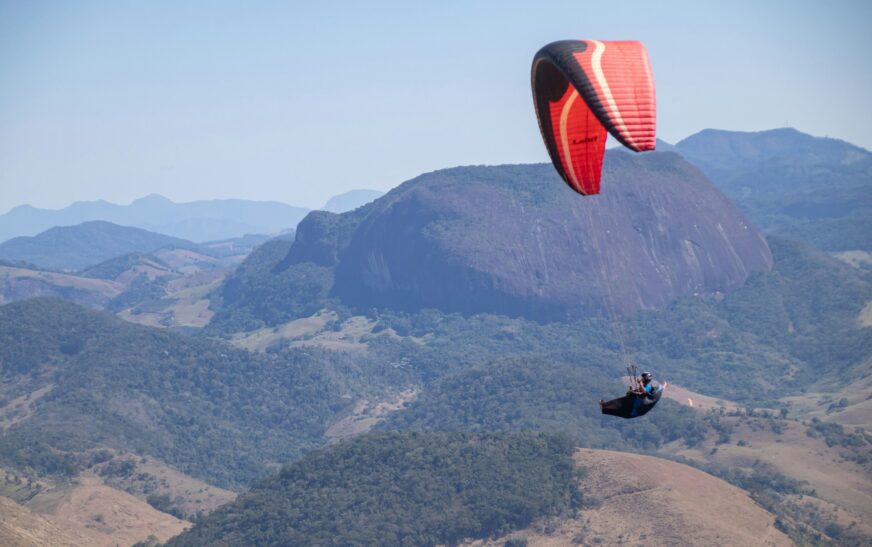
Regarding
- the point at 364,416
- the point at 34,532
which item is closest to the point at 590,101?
the point at 34,532

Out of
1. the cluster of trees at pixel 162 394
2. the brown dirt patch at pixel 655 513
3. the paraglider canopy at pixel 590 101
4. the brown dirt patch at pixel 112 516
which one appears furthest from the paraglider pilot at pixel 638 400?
the cluster of trees at pixel 162 394

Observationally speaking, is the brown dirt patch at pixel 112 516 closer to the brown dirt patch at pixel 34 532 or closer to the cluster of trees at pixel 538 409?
the brown dirt patch at pixel 34 532

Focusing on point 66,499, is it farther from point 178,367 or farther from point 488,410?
point 178,367

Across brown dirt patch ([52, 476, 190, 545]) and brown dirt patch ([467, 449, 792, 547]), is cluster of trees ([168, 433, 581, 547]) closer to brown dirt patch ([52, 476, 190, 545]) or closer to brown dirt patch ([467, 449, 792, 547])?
brown dirt patch ([467, 449, 792, 547])

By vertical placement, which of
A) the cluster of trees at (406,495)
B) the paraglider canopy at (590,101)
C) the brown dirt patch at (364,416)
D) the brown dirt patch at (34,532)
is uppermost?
the paraglider canopy at (590,101)

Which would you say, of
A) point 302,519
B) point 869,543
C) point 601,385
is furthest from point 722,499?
point 601,385

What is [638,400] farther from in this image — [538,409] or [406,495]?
[538,409]

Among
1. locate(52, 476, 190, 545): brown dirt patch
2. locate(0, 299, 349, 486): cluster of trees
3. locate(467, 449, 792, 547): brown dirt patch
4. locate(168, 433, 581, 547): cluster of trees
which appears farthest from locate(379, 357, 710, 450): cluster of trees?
locate(52, 476, 190, 545): brown dirt patch
